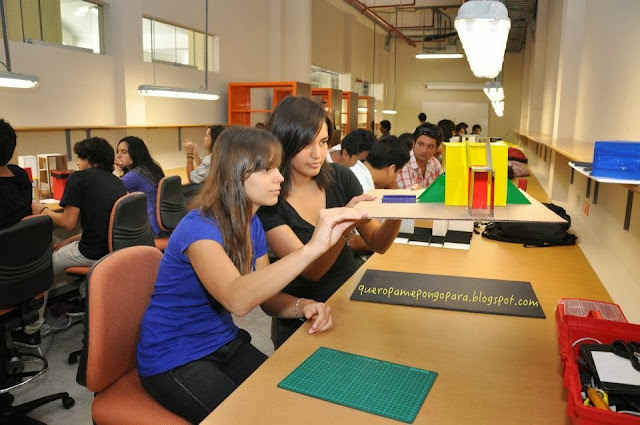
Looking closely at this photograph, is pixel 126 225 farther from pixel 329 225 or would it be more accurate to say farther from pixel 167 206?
pixel 329 225

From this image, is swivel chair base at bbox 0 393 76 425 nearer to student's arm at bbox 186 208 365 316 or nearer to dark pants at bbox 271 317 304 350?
dark pants at bbox 271 317 304 350

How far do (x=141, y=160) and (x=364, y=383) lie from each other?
3224 mm

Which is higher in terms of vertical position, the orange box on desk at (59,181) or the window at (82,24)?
the window at (82,24)

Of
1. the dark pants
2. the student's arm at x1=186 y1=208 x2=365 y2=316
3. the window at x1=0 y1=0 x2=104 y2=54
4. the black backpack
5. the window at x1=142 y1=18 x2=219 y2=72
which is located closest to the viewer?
the student's arm at x1=186 y1=208 x2=365 y2=316

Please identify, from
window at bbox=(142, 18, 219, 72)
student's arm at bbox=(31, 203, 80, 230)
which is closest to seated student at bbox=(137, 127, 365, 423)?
student's arm at bbox=(31, 203, 80, 230)

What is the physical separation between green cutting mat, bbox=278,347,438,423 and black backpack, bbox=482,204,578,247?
1.70 metres

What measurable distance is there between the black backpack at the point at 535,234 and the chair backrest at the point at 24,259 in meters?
2.22

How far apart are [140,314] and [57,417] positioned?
1265 mm

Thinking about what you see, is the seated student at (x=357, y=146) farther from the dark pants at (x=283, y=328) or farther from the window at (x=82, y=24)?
the window at (x=82, y=24)

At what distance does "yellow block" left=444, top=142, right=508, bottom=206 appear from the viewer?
1.45 meters

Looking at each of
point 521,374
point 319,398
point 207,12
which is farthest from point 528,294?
point 207,12

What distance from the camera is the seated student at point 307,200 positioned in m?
1.73

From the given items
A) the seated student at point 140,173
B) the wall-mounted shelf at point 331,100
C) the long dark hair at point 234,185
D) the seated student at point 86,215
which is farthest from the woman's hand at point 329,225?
the wall-mounted shelf at point 331,100

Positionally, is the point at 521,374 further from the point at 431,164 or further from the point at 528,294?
the point at 431,164
